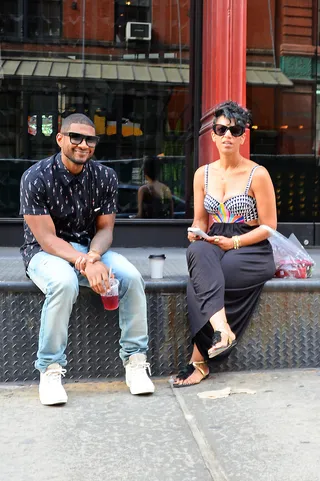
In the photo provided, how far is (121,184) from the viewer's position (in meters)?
6.45

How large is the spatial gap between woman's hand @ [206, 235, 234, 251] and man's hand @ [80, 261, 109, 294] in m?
0.70

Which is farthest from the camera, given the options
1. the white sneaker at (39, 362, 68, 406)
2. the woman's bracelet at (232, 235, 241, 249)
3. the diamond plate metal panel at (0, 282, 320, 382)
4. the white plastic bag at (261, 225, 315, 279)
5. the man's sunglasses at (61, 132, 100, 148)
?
the white plastic bag at (261, 225, 315, 279)

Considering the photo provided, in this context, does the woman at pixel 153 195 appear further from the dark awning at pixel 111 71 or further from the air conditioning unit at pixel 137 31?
the air conditioning unit at pixel 137 31

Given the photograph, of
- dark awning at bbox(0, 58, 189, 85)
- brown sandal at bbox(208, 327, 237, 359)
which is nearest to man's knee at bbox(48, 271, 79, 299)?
brown sandal at bbox(208, 327, 237, 359)

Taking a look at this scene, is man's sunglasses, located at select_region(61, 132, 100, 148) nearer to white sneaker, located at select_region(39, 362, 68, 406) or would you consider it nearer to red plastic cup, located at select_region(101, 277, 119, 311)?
red plastic cup, located at select_region(101, 277, 119, 311)

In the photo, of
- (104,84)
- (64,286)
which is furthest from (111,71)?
(64,286)

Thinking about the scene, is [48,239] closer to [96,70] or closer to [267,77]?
[96,70]

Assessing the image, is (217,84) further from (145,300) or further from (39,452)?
(39,452)

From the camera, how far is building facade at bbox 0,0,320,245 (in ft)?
20.9

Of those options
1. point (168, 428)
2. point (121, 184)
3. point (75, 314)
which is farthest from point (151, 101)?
point (168, 428)

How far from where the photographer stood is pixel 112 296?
3.22 meters

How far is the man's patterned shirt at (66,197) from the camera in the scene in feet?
10.9

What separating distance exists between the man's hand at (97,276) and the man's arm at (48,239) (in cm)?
13

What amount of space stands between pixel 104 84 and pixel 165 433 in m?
4.54
